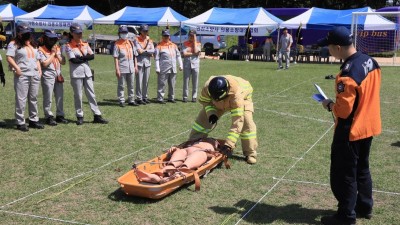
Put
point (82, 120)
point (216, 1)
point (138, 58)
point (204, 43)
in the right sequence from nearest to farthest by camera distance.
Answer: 1. point (82, 120)
2. point (138, 58)
3. point (204, 43)
4. point (216, 1)

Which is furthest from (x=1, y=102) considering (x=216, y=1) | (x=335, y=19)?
(x=216, y=1)

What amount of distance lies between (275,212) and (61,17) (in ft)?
113

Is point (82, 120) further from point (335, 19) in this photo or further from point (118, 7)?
point (118, 7)

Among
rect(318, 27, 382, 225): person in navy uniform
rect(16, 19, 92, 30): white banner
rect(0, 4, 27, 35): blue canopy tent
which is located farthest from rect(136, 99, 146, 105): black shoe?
rect(0, 4, 27, 35): blue canopy tent

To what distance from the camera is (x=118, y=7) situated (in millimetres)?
60062

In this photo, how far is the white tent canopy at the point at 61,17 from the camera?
35469 millimetres

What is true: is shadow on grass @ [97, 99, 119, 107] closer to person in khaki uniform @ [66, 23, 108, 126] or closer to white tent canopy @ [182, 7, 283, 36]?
person in khaki uniform @ [66, 23, 108, 126]

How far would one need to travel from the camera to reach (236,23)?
1241 inches

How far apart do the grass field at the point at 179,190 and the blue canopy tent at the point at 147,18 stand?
20.6m

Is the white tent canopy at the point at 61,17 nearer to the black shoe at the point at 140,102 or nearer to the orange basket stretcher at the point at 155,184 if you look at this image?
the black shoe at the point at 140,102

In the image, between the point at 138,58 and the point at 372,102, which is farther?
the point at 138,58

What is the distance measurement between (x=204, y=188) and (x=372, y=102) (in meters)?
2.60

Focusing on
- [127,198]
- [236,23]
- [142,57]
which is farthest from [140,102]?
[236,23]

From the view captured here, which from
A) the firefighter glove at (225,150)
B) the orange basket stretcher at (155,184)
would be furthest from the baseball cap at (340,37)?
the firefighter glove at (225,150)
